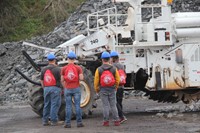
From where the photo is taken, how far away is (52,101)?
15.0 metres

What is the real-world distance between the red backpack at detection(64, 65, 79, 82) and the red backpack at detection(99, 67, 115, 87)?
60 centimetres

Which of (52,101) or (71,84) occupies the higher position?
(71,84)

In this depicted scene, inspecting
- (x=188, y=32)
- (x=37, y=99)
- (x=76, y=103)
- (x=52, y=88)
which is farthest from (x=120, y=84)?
(x=188, y=32)

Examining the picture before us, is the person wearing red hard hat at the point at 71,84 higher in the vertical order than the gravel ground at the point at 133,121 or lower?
higher

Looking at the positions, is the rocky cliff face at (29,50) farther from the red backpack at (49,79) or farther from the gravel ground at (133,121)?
the red backpack at (49,79)

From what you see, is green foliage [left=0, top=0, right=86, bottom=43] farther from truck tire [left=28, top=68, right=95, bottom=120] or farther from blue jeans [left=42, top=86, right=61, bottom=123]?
blue jeans [left=42, top=86, right=61, bottom=123]

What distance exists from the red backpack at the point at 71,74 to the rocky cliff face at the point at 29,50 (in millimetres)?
9382

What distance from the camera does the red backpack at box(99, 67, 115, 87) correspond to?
14344mm

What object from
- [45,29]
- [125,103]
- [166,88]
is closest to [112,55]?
[166,88]

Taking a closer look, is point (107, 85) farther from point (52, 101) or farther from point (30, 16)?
point (30, 16)

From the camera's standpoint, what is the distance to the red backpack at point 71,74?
1439cm

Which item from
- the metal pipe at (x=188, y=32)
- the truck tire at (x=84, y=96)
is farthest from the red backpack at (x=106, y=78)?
the metal pipe at (x=188, y=32)

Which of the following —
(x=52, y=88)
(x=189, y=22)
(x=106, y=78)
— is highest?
(x=189, y=22)

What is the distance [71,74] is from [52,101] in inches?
40.8
